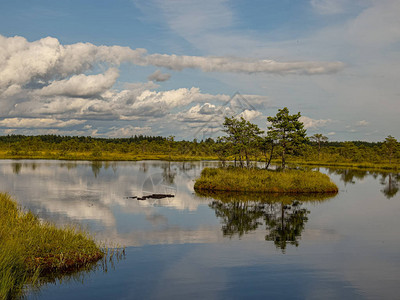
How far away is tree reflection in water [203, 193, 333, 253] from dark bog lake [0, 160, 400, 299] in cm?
9

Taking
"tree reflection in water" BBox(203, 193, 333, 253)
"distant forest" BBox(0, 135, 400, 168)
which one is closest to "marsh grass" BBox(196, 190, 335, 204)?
"tree reflection in water" BBox(203, 193, 333, 253)

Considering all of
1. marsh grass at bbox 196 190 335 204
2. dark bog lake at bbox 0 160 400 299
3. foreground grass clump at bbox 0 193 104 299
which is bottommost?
dark bog lake at bbox 0 160 400 299

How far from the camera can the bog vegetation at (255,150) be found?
167 feet

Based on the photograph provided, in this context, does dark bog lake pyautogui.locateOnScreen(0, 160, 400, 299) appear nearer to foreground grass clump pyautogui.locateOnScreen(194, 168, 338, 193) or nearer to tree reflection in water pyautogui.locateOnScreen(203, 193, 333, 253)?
tree reflection in water pyautogui.locateOnScreen(203, 193, 333, 253)

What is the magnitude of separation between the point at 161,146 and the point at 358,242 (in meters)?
141

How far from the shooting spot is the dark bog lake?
49.8 feet

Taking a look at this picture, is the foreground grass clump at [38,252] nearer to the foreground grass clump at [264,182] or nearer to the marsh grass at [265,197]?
the marsh grass at [265,197]

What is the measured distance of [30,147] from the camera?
145 metres

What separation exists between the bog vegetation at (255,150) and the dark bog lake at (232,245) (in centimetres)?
1204

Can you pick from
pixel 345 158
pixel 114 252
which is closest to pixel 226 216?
pixel 114 252

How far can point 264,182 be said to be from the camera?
44.7 meters

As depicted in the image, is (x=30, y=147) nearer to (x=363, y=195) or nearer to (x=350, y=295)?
(x=363, y=195)

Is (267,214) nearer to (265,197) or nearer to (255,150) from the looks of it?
(265,197)

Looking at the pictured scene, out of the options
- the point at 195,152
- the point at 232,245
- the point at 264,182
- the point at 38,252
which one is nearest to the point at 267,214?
the point at 232,245
